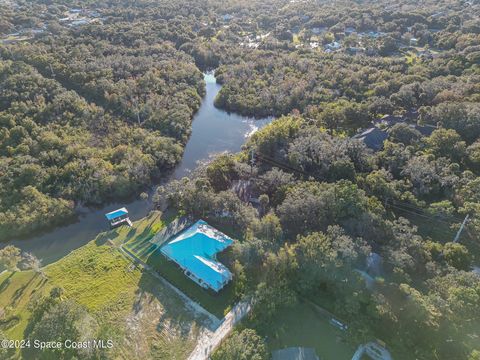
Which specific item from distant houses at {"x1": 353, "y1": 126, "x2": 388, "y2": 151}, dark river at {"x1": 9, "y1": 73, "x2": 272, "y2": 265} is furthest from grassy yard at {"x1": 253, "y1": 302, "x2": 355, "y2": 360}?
distant houses at {"x1": 353, "y1": 126, "x2": 388, "y2": 151}

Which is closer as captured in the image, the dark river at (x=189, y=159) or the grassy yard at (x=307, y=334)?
the grassy yard at (x=307, y=334)

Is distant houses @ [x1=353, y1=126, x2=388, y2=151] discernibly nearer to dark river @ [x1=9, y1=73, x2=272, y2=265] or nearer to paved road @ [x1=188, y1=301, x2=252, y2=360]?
dark river @ [x1=9, y1=73, x2=272, y2=265]

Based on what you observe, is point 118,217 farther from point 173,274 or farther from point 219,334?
point 219,334

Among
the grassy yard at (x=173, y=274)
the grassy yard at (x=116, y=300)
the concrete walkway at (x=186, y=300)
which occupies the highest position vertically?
the grassy yard at (x=173, y=274)

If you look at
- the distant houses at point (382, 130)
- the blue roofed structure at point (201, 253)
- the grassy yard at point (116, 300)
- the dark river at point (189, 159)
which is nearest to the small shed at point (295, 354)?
the grassy yard at point (116, 300)

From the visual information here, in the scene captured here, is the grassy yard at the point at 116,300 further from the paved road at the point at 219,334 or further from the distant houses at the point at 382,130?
the distant houses at the point at 382,130

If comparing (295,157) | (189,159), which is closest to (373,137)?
(295,157)
